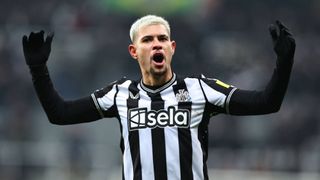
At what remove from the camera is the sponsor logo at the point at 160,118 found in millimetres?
5258

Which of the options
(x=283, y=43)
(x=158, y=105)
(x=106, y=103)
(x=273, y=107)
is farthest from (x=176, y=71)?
(x=283, y=43)

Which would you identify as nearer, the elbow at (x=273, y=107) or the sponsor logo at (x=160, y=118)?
the elbow at (x=273, y=107)

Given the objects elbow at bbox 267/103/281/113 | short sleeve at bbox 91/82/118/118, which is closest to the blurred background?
short sleeve at bbox 91/82/118/118

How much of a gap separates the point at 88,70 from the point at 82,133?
91 centimetres

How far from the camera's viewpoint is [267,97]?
5066 millimetres

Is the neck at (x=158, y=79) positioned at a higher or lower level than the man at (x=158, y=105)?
higher

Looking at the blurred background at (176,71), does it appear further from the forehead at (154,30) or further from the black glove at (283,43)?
the black glove at (283,43)

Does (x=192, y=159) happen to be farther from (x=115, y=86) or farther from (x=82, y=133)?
(x=82, y=133)

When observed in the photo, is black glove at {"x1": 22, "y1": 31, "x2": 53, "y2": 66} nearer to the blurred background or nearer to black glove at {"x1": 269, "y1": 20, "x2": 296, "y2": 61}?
black glove at {"x1": 269, "y1": 20, "x2": 296, "y2": 61}

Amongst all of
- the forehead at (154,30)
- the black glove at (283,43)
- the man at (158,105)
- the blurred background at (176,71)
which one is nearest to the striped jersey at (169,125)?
the man at (158,105)

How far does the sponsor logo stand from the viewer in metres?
5.26

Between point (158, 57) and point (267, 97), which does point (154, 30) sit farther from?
point (267, 97)

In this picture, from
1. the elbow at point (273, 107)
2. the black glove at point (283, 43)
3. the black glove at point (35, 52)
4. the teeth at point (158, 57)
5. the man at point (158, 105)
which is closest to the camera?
the black glove at point (283, 43)

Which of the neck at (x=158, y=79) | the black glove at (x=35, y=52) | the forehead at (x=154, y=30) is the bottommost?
the neck at (x=158, y=79)
